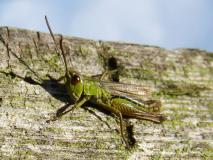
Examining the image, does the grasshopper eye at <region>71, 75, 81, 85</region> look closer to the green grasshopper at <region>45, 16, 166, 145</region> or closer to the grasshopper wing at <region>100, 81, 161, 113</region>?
the green grasshopper at <region>45, 16, 166, 145</region>

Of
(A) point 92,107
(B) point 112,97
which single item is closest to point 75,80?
(A) point 92,107

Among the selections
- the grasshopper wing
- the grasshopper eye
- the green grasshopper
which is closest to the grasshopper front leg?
the green grasshopper

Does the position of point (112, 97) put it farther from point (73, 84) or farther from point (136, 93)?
point (73, 84)

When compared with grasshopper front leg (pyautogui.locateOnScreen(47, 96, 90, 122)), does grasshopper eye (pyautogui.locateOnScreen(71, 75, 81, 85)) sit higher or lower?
higher

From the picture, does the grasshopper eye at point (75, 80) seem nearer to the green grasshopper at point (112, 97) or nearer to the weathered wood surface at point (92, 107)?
the green grasshopper at point (112, 97)

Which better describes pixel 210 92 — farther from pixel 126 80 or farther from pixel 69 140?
pixel 69 140

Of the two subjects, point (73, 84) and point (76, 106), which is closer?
point (76, 106)

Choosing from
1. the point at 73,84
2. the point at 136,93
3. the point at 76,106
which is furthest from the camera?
the point at 136,93

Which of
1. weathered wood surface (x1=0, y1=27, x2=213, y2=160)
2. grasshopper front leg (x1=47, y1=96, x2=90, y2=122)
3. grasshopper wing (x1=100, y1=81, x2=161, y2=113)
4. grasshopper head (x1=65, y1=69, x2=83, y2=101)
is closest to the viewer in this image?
weathered wood surface (x1=0, y1=27, x2=213, y2=160)
